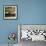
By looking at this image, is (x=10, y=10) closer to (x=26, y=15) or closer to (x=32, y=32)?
(x=26, y=15)

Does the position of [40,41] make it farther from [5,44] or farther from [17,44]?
[5,44]

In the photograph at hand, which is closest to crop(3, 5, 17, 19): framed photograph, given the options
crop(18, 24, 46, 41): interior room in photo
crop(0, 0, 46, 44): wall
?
crop(0, 0, 46, 44): wall

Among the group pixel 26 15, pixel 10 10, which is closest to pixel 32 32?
pixel 26 15

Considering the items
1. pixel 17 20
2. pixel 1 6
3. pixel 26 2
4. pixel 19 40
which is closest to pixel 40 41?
pixel 19 40

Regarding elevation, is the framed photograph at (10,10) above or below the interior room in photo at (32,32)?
above

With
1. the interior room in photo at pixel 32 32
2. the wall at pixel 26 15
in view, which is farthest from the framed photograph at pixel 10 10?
the interior room in photo at pixel 32 32

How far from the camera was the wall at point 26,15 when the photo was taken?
5.21 meters

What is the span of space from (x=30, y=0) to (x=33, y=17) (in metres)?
0.65

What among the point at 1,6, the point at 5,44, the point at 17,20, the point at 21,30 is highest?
the point at 1,6

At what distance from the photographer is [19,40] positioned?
Result: 16.6 feet

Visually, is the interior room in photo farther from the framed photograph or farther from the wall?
the framed photograph

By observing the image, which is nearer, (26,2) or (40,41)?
(40,41)

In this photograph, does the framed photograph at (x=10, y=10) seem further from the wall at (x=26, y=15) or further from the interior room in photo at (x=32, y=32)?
the interior room in photo at (x=32, y=32)

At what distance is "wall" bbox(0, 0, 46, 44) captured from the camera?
5.21 meters
